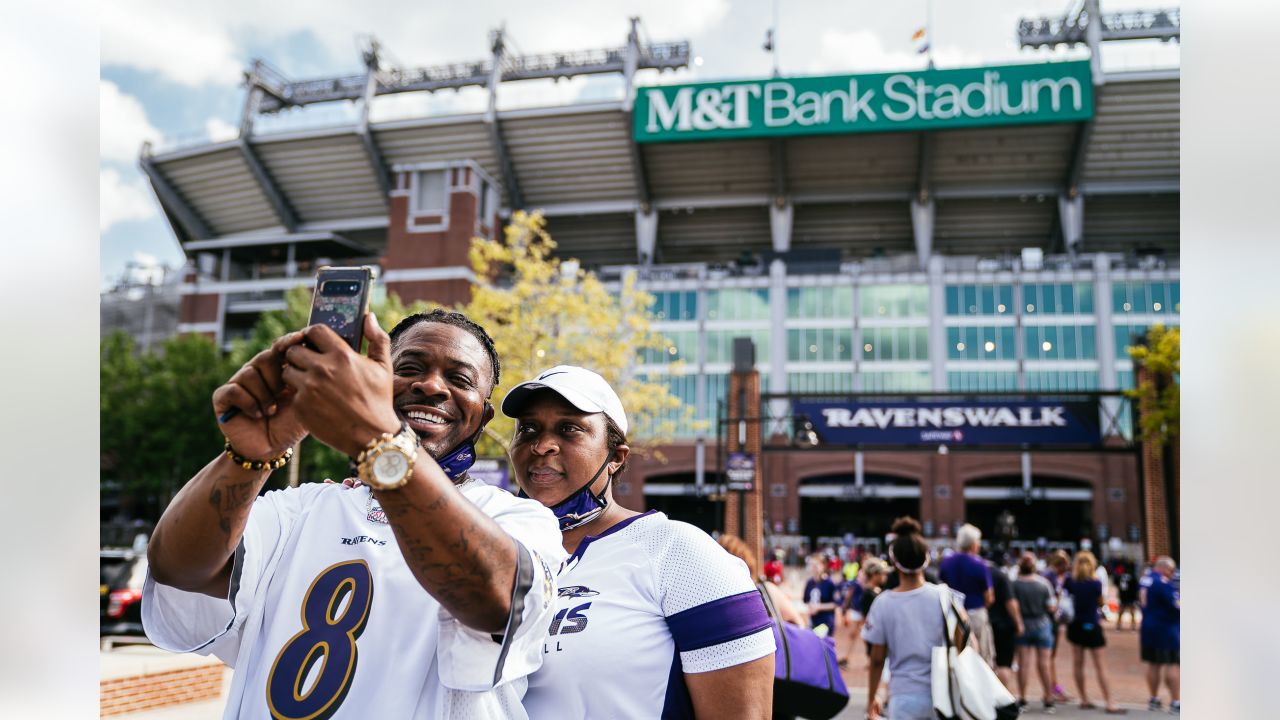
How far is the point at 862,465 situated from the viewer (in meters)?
46.2

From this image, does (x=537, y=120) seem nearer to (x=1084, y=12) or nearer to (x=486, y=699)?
(x=1084, y=12)

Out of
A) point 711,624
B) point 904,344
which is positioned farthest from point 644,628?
point 904,344

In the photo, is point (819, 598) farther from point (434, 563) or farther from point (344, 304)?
point (344, 304)

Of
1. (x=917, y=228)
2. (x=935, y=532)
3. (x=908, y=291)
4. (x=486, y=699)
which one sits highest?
(x=917, y=228)

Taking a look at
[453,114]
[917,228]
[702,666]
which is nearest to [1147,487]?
[917,228]

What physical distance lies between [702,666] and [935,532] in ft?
149

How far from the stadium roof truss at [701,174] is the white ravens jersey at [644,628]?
43243mm

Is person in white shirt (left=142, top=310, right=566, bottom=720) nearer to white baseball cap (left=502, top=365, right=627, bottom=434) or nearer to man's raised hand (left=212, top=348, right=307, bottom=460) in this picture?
man's raised hand (left=212, top=348, right=307, bottom=460)

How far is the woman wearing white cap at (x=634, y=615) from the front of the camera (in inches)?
87.2

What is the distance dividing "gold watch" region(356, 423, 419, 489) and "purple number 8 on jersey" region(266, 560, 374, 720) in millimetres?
515

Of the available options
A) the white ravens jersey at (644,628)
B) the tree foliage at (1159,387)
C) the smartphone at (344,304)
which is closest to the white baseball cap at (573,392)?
the white ravens jersey at (644,628)

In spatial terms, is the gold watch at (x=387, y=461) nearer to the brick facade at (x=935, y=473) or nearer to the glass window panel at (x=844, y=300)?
the brick facade at (x=935, y=473)

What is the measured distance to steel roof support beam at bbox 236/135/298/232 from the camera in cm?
4775

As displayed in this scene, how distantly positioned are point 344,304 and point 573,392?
1231 mm
